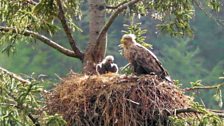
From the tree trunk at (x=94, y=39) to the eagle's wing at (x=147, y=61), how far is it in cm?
63

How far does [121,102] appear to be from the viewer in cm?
734

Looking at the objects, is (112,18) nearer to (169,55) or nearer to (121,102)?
(121,102)

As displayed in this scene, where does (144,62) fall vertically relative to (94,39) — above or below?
below

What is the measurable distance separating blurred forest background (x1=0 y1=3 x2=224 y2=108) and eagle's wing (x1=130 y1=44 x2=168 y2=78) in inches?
692

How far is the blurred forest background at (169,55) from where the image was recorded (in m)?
27.5

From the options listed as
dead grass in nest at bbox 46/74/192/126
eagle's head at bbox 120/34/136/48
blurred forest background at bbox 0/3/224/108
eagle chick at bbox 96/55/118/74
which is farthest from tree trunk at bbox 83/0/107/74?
blurred forest background at bbox 0/3/224/108

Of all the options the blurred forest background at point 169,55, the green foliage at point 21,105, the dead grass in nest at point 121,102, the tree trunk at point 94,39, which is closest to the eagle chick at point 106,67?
the tree trunk at point 94,39

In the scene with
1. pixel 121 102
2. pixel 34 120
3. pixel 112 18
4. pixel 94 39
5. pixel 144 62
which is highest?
pixel 112 18

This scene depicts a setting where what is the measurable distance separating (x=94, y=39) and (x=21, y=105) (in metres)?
1.86

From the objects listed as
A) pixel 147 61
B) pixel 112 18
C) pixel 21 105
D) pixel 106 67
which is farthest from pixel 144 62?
pixel 21 105

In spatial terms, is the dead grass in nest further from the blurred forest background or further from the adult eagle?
the blurred forest background

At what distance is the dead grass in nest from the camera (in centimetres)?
734

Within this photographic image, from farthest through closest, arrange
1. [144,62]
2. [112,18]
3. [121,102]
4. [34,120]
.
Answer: [112,18] → [144,62] → [34,120] → [121,102]

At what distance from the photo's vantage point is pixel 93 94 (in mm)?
7520
